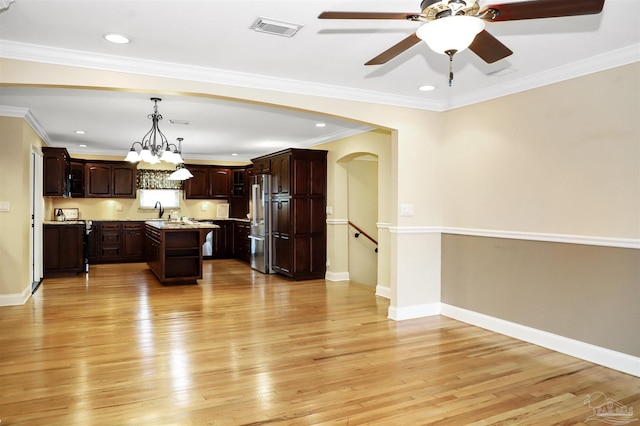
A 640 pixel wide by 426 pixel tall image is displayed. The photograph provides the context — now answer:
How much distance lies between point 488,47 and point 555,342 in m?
2.86

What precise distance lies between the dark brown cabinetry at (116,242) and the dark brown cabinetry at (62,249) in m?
1.80

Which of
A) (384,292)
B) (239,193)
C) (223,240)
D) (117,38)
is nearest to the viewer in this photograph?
(117,38)

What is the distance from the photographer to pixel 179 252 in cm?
707

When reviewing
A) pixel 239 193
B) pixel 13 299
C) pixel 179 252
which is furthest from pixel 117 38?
pixel 239 193

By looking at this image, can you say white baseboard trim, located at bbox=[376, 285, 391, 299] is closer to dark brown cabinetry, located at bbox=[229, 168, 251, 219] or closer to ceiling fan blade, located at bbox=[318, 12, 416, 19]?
ceiling fan blade, located at bbox=[318, 12, 416, 19]

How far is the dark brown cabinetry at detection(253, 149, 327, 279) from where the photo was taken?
7340mm

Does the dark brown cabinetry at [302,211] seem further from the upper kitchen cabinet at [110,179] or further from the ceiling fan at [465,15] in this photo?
the ceiling fan at [465,15]

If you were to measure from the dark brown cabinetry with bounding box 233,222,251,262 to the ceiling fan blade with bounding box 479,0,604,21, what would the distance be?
789cm

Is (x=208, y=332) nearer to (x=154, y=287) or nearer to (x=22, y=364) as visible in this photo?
(x=22, y=364)

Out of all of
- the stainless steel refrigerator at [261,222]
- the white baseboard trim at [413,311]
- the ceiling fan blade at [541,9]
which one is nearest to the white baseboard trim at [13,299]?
the stainless steel refrigerator at [261,222]

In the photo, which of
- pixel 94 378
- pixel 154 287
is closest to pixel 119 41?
pixel 94 378

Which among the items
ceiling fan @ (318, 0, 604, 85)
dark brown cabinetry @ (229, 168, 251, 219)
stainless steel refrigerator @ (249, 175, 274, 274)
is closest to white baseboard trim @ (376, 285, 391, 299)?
stainless steel refrigerator @ (249, 175, 274, 274)

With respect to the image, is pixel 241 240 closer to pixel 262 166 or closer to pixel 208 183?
pixel 208 183

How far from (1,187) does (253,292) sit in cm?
361
